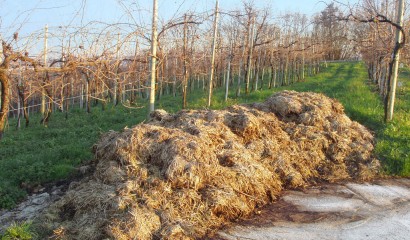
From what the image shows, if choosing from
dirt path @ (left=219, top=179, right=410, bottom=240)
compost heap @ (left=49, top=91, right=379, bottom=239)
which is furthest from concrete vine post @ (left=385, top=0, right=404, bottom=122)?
dirt path @ (left=219, top=179, right=410, bottom=240)

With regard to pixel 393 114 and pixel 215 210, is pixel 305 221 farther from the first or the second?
pixel 393 114

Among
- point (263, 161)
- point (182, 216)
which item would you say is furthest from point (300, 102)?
point (182, 216)

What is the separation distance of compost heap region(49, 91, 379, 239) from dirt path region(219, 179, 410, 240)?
0.97 feet

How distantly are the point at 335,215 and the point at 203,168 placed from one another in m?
2.08

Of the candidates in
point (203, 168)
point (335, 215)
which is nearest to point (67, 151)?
point (203, 168)

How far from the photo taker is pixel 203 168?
5.66 metres

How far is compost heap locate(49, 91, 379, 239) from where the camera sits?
4.75 metres

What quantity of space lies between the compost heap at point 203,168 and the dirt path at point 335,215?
295 mm

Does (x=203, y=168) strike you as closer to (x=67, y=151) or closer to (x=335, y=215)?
(x=335, y=215)

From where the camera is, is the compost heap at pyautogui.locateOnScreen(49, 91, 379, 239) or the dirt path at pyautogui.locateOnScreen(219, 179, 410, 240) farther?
the dirt path at pyautogui.locateOnScreen(219, 179, 410, 240)

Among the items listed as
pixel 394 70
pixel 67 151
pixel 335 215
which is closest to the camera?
pixel 335 215

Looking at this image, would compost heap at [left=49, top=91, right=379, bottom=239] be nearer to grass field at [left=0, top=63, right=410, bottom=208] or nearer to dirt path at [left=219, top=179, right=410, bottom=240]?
dirt path at [left=219, top=179, right=410, bottom=240]

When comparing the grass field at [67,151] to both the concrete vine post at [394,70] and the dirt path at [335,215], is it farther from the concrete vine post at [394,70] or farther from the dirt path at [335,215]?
the dirt path at [335,215]

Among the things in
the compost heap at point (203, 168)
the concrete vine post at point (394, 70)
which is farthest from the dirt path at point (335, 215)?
the concrete vine post at point (394, 70)
